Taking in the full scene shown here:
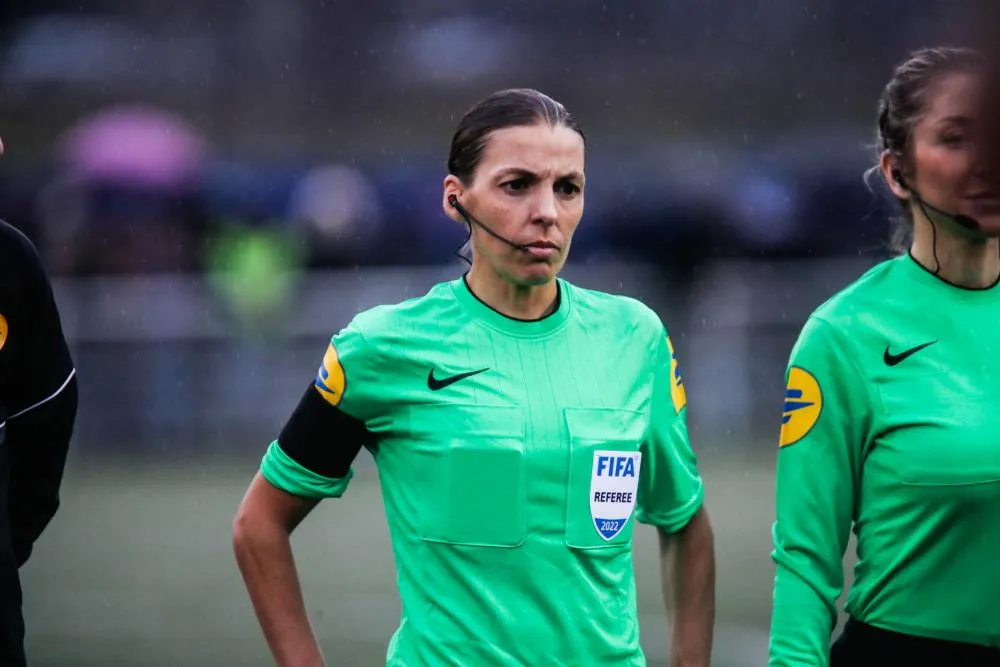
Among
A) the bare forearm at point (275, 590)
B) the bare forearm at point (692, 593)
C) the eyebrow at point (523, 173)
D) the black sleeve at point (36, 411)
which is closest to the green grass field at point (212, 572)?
the black sleeve at point (36, 411)

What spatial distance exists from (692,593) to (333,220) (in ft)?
48.9

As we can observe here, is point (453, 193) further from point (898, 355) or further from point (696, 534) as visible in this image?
point (898, 355)

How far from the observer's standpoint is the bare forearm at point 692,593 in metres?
3.30

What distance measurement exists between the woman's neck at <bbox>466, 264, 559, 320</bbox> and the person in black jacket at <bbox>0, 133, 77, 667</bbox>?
1017 mm

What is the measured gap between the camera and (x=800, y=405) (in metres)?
3.06

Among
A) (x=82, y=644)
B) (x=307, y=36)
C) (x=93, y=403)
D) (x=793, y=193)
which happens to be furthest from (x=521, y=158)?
(x=307, y=36)

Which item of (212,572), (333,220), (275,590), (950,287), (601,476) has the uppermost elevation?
(950,287)

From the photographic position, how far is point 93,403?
14.1 meters

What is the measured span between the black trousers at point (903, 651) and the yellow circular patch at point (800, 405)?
0.36m

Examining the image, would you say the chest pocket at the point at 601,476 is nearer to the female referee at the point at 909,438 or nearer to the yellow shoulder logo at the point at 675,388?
the yellow shoulder logo at the point at 675,388

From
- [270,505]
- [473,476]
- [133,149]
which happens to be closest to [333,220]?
[133,149]

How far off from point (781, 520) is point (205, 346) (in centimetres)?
1267

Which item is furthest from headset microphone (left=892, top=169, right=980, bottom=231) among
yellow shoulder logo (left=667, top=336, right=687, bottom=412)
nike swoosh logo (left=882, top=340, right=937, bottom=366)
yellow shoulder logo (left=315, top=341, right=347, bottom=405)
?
yellow shoulder logo (left=315, top=341, right=347, bottom=405)

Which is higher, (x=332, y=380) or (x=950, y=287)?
(x=950, y=287)
